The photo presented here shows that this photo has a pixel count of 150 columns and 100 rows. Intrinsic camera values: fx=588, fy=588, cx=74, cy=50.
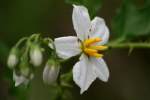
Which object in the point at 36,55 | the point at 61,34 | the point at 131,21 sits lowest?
the point at 61,34

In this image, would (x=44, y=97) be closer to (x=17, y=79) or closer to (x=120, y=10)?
(x=120, y=10)

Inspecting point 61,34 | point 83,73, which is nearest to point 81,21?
point 83,73

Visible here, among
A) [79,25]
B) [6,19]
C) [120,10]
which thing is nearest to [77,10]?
[79,25]

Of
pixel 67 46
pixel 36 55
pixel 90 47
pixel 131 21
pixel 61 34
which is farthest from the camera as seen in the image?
pixel 61 34

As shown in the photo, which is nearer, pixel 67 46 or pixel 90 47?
pixel 67 46

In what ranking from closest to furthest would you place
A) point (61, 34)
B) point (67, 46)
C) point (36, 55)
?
point (36, 55) → point (67, 46) → point (61, 34)

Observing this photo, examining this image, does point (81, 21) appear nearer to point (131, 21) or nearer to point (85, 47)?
point (85, 47)

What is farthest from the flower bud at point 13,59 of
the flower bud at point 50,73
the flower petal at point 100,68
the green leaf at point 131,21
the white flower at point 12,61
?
the green leaf at point 131,21

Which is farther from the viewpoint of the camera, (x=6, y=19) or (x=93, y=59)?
(x=6, y=19)
